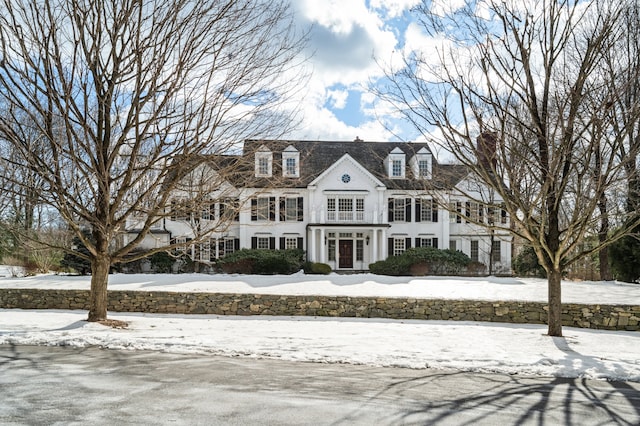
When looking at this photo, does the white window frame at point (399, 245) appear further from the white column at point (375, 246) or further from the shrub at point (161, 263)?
the shrub at point (161, 263)

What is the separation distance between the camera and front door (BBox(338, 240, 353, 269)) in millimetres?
29141

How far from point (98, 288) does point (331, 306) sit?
6228 mm

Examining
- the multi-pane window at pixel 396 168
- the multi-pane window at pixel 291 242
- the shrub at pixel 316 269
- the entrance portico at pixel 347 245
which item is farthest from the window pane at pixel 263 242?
the multi-pane window at pixel 396 168

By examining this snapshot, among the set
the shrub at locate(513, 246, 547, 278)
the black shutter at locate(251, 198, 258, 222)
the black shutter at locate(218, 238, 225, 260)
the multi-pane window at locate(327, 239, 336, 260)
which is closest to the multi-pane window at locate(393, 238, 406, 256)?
the multi-pane window at locate(327, 239, 336, 260)

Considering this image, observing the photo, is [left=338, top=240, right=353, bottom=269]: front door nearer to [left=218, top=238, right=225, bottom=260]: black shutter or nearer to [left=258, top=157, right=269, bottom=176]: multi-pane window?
[left=218, top=238, right=225, bottom=260]: black shutter

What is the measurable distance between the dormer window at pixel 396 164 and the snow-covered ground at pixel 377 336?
43.8ft

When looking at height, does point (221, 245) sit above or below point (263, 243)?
below

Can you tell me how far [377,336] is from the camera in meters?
10.6

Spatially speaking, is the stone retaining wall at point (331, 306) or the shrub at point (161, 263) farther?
the shrub at point (161, 263)

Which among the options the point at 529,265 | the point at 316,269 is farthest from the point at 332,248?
the point at 529,265

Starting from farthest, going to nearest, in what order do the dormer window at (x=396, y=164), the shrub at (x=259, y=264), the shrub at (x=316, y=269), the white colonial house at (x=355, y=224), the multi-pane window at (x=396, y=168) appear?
the multi-pane window at (x=396, y=168)
the dormer window at (x=396, y=164)
the white colonial house at (x=355, y=224)
the shrub at (x=316, y=269)
the shrub at (x=259, y=264)

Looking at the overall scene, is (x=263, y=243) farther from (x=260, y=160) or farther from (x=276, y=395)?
(x=276, y=395)

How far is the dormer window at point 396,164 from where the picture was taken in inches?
1162

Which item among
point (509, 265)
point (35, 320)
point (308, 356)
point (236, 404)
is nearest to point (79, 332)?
point (35, 320)
